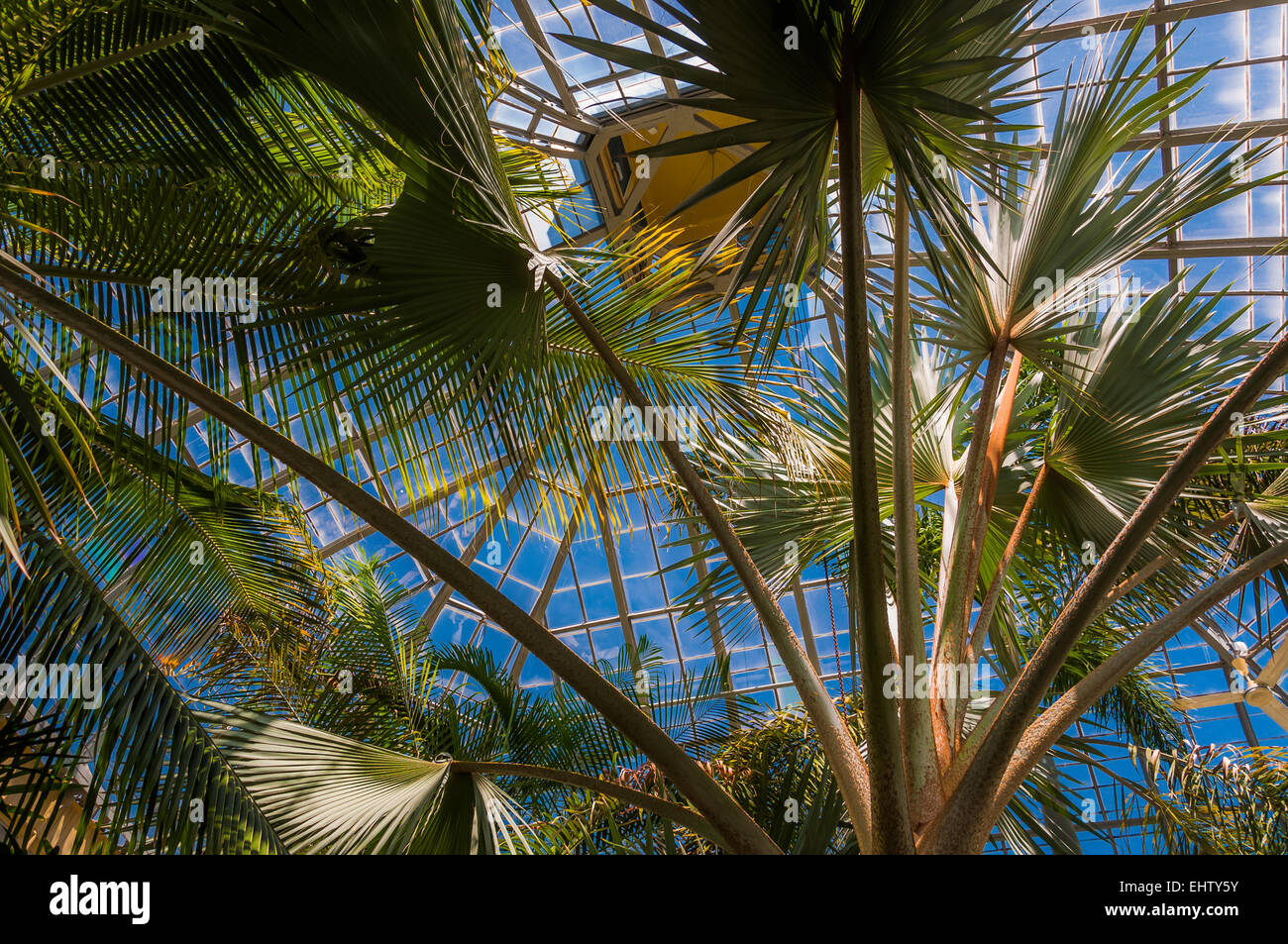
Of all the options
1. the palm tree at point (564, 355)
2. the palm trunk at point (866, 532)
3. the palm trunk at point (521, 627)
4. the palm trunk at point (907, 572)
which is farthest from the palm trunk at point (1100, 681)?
the palm trunk at point (521, 627)

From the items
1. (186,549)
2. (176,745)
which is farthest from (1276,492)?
(186,549)

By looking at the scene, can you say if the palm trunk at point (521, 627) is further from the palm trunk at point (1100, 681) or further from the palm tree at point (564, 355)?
the palm trunk at point (1100, 681)

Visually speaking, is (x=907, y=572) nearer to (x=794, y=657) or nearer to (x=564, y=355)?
(x=794, y=657)

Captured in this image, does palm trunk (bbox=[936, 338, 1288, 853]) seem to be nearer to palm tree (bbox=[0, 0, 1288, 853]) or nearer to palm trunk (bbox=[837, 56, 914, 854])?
palm tree (bbox=[0, 0, 1288, 853])

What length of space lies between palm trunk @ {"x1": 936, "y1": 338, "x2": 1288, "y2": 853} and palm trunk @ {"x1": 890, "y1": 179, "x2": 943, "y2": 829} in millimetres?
271

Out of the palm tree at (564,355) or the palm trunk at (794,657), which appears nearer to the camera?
the palm tree at (564,355)

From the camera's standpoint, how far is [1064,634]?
2.44 meters

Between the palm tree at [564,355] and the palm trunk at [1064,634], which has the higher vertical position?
the palm tree at [564,355]

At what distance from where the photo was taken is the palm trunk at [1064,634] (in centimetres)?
233

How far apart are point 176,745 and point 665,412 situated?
201cm

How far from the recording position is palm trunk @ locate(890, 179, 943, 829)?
9.00ft

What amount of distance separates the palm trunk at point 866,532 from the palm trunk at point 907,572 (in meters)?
0.40

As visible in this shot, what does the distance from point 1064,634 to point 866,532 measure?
0.64 metres

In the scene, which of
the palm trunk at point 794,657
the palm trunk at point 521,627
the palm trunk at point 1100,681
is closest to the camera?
the palm trunk at point 521,627
